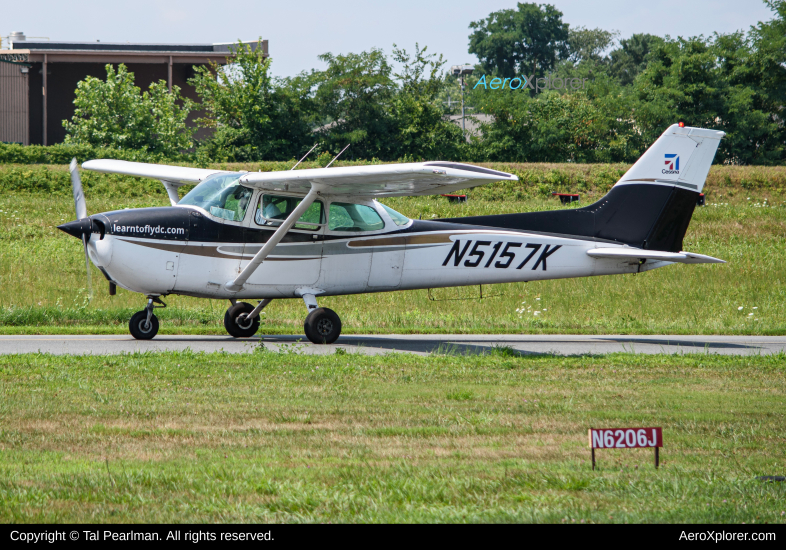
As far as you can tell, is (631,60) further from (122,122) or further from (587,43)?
(122,122)

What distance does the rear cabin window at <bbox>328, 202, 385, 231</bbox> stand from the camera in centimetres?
1295

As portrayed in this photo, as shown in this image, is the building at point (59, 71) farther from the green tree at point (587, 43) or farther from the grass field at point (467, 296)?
the green tree at point (587, 43)

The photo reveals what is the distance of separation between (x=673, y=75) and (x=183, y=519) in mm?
48490

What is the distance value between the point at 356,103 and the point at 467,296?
28.1 m

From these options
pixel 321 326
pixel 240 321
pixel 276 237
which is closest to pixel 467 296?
pixel 240 321

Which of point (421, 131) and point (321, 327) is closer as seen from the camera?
point (321, 327)

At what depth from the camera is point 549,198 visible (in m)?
35.4

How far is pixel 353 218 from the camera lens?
42.9 ft

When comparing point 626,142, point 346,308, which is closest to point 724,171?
point 626,142

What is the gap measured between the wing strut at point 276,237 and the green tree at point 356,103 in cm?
3347

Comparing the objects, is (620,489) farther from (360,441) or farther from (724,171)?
(724,171)

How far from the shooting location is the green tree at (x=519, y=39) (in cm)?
10612

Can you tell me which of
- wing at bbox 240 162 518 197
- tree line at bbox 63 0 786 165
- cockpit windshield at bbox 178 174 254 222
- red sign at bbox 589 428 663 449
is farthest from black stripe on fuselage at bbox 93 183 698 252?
tree line at bbox 63 0 786 165

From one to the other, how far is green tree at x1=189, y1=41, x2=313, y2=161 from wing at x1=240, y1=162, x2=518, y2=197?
Result: 105ft
